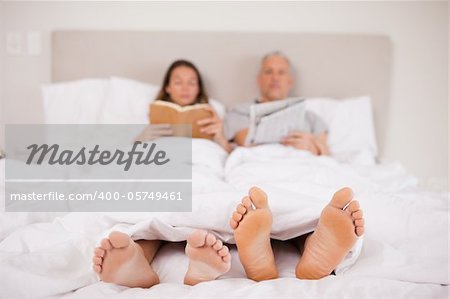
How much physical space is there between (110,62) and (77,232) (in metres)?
1.28

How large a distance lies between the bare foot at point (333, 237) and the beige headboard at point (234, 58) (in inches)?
52.4

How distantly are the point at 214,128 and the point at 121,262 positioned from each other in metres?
1.07

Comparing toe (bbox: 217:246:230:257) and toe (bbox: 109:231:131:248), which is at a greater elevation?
toe (bbox: 109:231:131:248)

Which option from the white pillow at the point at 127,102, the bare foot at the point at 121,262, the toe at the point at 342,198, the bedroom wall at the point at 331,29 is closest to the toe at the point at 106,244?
the bare foot at the point at 121,262

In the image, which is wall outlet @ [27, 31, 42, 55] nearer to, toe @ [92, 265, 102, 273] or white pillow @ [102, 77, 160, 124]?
white pillow @ [102, 77, 160, 124]

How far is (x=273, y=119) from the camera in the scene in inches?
63.6

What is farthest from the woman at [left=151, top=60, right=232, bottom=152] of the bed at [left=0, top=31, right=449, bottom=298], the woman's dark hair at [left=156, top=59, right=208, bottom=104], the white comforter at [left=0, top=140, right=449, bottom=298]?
the white comforter at [left=0, top=140, right=449, bottom=298]

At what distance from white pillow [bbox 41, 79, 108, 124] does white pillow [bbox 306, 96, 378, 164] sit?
0.97 m

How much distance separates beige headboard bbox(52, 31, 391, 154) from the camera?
6.44 feet

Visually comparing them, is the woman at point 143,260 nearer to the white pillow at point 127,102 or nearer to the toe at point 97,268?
Result: the toe at point 97,268

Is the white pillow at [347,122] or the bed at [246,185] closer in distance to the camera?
the bed at [246,185]

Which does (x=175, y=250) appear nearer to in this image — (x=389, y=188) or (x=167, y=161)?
(x=167, y=161)

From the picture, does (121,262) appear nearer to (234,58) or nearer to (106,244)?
(106,244)

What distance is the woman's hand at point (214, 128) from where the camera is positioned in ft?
5.61
